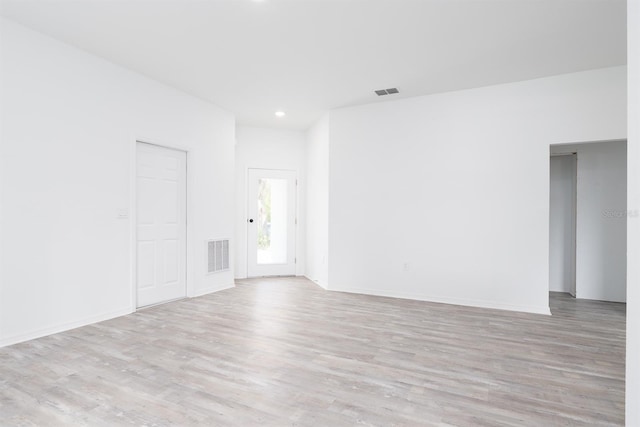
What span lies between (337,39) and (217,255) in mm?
3598

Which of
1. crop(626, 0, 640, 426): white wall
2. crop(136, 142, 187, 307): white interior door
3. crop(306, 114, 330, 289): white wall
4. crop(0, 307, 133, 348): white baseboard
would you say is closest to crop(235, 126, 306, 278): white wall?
crop(306, 114, 330, 289): white wall

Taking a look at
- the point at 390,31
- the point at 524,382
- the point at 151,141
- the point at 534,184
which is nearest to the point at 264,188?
the point at 151,141

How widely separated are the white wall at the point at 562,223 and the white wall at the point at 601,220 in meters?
0.27

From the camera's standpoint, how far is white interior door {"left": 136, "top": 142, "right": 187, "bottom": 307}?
14.2ft

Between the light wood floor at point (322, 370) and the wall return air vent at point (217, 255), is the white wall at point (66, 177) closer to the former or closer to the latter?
the light wood floor at point (322, 370)

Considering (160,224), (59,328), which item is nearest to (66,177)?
(160,224)

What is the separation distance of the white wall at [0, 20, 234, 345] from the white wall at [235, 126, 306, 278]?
1.92 meters

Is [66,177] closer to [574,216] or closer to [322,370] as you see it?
[322,370]

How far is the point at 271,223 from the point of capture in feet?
21.9

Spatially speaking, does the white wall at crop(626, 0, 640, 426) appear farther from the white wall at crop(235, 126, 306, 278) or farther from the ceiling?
the white wall at crop(235, 126, 306, 278)

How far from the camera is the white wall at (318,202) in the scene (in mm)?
5656

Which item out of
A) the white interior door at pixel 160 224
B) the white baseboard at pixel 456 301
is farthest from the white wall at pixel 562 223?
the white interior door at pixel 160 224

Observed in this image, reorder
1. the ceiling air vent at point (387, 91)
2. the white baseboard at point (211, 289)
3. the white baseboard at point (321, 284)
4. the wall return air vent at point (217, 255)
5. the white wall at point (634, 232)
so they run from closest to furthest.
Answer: the white wall at point (634, 232) < the ceiling air vent at point (387, 91) < the white baseboard at point (211, 289) < the wall return air vent at point (217, 255) < the white baseboard at point (321, 284)

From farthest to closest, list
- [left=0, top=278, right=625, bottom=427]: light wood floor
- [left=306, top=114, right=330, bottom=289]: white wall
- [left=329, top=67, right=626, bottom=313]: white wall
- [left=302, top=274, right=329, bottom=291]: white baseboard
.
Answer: [left=306, top=114, right=330, bottom=289]: white wall
[left=302, top=274, right=329, bottom=291]: white baseboard
[left=329, top=67, right=626, bottom=313]: white wall
[left=0, top=278, right=625, bottom=427]: light wood floor
